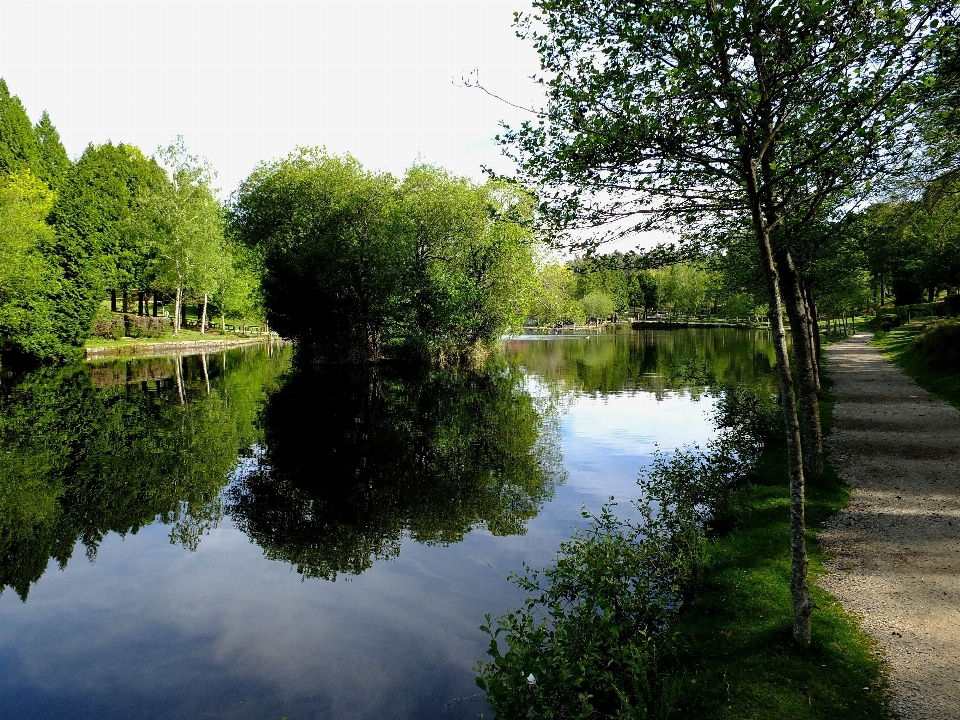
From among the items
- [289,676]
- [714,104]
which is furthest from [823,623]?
[289,676]

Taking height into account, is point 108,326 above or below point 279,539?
above

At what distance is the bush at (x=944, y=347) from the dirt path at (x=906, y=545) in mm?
8943

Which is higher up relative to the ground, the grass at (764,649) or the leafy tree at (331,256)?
the leafy tree at (331,256)

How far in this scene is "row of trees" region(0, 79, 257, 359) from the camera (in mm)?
39906

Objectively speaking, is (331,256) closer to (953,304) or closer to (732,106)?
(732,106)

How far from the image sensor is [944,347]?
27.4 meters

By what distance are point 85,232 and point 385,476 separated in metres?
46.9

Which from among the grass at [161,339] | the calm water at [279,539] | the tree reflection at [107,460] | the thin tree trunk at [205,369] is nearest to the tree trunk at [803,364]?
the calm water at [279,539]

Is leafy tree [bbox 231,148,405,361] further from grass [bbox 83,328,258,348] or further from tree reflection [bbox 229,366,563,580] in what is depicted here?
grass [bbox 83,328,258,348]

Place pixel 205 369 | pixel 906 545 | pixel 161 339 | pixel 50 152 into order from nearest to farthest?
pixel 906 545 < pixel 205 369 < pixel 161 339 < pixel 50 152

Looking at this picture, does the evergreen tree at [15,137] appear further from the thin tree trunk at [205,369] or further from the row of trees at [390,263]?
the row of trees at [390,263]

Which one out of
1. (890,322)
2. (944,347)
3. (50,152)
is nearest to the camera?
(944,347)

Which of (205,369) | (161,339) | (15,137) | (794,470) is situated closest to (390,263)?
(205,369)

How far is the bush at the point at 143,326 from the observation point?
2216 inches
